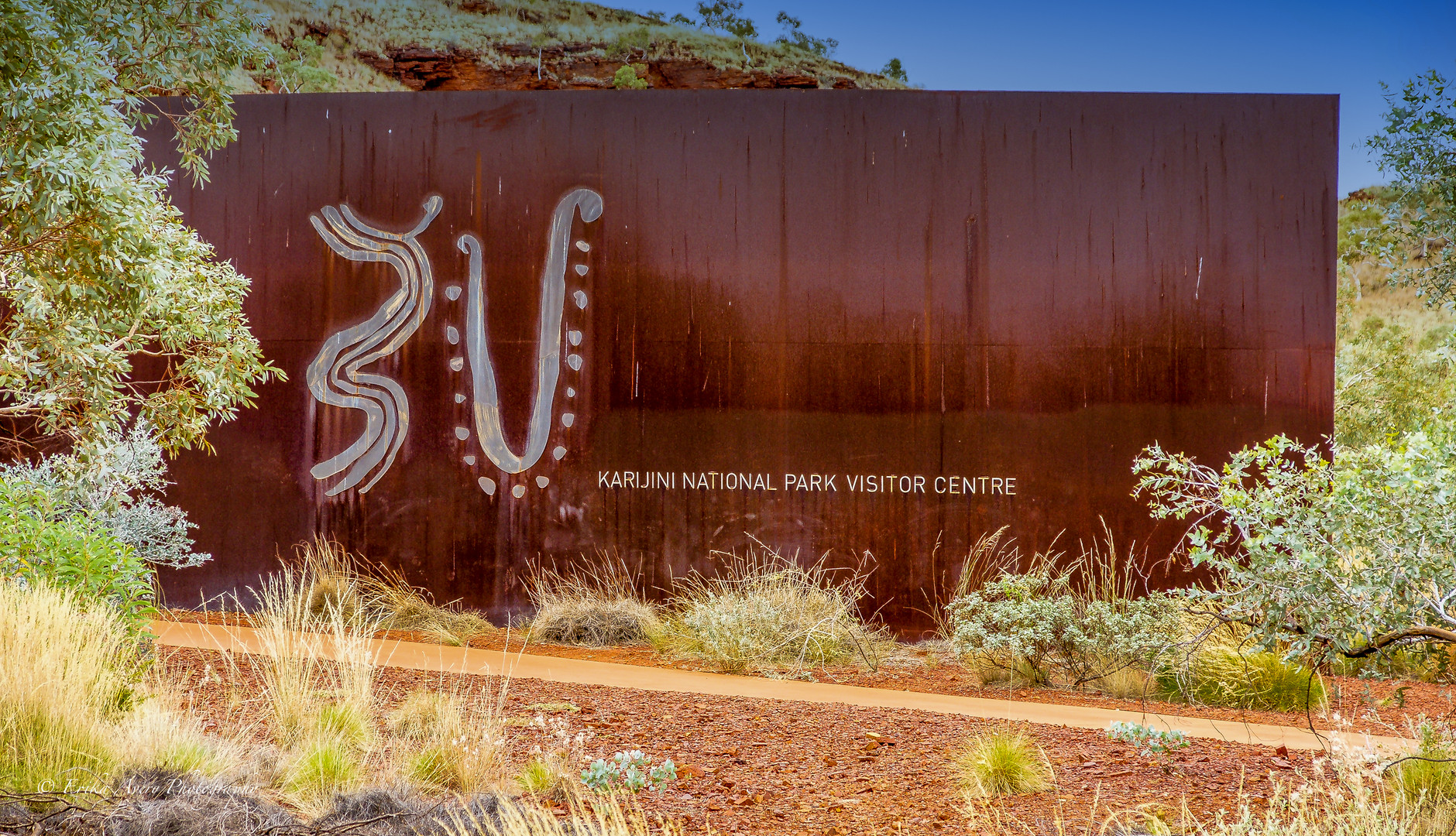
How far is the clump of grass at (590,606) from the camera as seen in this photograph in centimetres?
861

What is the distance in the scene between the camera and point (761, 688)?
6629 mm

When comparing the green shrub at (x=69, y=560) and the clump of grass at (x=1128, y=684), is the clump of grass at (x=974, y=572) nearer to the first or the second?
the clump of grass at (x=1128, y=684)

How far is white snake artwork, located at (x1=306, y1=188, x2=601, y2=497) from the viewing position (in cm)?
930

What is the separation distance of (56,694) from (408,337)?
5.64 metres

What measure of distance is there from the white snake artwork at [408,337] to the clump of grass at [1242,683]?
5.37 m

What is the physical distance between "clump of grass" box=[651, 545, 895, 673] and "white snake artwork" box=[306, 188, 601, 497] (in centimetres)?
187

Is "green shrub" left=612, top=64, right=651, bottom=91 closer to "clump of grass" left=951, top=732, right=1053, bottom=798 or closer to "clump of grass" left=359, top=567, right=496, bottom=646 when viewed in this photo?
"clump of grass" left=359, top=567, right=496, bottom=646

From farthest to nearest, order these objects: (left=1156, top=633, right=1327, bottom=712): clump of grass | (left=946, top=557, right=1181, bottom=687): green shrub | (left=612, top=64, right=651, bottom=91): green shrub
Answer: (left=612, top=64, right=651, bottom=91): green shrub
(left=946, top=557, right=1181, bottom=687): green shrub
(left=1156, top=633, right=1327, bottom=712): clump of grass

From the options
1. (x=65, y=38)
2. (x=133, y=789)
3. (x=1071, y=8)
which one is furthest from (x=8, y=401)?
(x=1071, y=8)

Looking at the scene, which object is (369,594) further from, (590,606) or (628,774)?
(628,774)

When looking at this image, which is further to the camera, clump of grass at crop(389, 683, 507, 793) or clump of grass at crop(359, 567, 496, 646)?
clump of grass at crop(359, 567, 496, 646)

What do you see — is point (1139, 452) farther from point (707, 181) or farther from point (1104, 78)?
point (1104, 78)

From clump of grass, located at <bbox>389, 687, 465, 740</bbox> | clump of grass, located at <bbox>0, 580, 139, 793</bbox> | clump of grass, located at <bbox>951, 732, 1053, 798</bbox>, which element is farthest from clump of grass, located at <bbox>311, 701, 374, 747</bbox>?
clump of grass, located at <bbox>951, 732, 1053, 798</bbox>

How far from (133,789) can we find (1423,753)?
5057 mm
